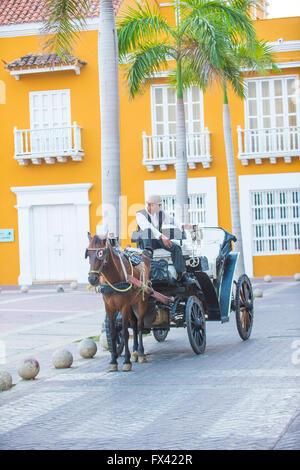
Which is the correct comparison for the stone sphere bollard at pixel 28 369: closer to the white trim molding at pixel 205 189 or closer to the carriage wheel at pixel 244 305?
the carriage wheel at pixel 244 305

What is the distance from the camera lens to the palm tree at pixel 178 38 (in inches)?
656

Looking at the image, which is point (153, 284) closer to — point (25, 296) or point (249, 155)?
point (25, 296)

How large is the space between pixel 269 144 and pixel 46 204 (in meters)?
8.05

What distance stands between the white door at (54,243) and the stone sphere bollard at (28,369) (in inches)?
719

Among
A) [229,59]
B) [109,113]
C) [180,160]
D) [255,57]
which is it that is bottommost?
[180,160]

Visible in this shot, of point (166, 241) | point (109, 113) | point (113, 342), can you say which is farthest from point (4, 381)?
point (109, 113)

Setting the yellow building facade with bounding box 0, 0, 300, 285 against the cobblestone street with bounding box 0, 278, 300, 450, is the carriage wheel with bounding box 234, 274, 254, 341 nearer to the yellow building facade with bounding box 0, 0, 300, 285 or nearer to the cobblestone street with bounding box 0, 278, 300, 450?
the cobblestone street with bounding box 0, 278, 300, 450

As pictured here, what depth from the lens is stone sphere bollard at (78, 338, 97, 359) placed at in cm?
1075

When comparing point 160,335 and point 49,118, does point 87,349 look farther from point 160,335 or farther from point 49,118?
point 49,118

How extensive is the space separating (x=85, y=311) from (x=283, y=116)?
12267mm

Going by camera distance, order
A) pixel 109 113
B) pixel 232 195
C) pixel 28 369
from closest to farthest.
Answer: pixel 28 369 → pixel 109 113 → pixel 232 195

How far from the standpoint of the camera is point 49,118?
27.7 meters

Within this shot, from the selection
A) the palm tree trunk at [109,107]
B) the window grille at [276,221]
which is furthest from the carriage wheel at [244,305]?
the window grille at [276,221]

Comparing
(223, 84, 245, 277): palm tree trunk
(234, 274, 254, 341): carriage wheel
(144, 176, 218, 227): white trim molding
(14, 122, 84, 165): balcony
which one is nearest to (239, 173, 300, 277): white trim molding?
(144, 176, 218, 227): white trim molding
